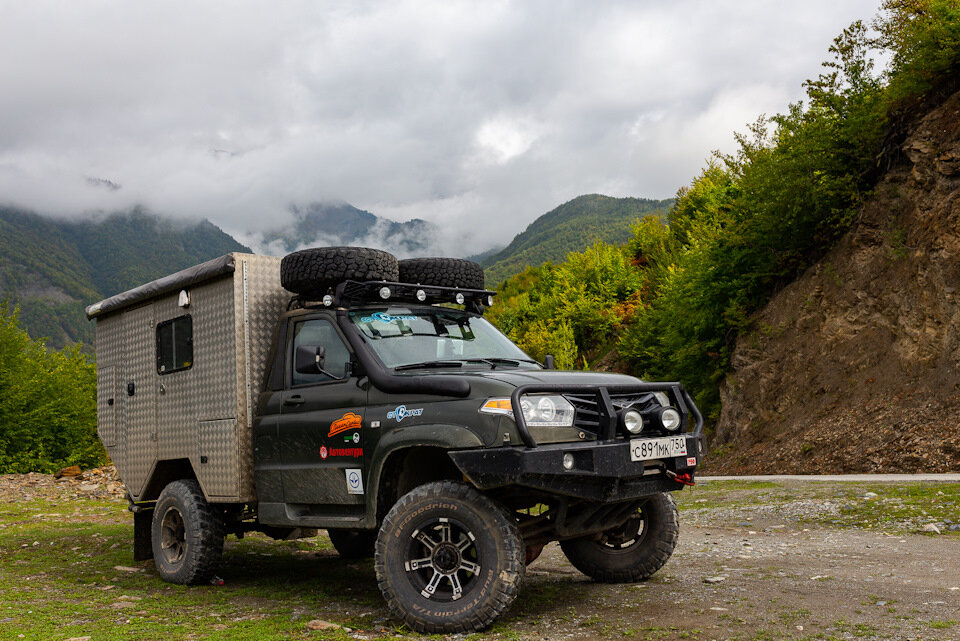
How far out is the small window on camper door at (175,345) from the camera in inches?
323

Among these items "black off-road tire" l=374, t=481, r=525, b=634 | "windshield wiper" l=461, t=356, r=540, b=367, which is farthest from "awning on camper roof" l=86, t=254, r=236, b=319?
"black off-road tire" l=374, t=481, r=525, b=634

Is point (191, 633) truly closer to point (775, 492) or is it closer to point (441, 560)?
point (441, 560)

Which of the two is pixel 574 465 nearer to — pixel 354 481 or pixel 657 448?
pixel 657 448

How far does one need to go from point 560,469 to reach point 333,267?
2815 mm

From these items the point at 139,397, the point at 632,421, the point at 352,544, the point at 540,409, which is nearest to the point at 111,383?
the point at 139,397

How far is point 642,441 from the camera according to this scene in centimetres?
574

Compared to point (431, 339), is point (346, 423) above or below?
below

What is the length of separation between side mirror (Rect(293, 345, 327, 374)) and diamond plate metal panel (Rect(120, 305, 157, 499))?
296 cm

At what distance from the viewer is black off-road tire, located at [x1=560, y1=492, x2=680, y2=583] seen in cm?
689

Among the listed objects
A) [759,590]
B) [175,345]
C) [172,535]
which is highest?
[175,345]

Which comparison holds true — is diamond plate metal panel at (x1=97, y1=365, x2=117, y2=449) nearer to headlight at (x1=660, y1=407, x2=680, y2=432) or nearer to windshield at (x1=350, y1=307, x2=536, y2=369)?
windshield at (x1=350, y1=307, x2=536, y2=369)

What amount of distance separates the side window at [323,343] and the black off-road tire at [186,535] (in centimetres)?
179

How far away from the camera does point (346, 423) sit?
6402mm

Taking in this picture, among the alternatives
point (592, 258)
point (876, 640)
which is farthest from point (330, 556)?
point (592, 258)
